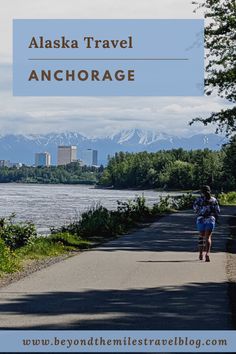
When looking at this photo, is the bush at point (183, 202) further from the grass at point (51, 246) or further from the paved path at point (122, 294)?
the paved path at point (122, 294)

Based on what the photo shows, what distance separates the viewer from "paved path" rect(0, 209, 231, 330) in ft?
28.9

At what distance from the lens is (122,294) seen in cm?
1102

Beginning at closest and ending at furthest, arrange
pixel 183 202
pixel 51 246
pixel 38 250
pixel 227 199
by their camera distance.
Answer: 1. pixel 38 250
2. pixel 51 246
3. pixel 183 202
4. pixel 227 199

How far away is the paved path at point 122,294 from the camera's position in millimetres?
8820

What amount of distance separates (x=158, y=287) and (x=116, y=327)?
359cm

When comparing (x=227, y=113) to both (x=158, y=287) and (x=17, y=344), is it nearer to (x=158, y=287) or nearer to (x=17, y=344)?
(x=158, y=287)

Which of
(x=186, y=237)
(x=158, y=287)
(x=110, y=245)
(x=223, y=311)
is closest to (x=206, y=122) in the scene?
(x=186, y=237)

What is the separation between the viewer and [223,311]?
9.74 metres

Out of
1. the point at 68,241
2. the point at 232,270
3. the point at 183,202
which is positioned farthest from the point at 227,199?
the point at 232,270

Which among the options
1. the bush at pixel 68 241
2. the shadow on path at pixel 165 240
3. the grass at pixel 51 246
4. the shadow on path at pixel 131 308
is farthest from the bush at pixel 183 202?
the shadow on path at pixel 131 308

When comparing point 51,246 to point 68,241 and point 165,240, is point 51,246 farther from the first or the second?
point 165,240

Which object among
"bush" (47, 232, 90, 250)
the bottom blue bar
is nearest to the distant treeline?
"bush" (47, 232, 90, 250)

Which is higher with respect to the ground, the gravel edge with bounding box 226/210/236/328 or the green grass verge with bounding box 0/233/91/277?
the green grass verge with bounding box 0/233/91/277

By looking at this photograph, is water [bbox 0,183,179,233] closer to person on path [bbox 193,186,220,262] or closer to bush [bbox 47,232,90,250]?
bush [bbox 47,232,90,250]
